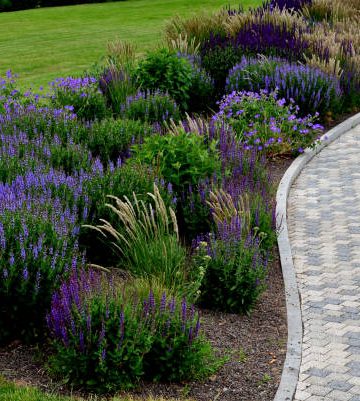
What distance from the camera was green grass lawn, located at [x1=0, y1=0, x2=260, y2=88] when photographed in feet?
62.7

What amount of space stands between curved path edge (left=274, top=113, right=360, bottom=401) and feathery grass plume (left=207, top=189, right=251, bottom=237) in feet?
1.80

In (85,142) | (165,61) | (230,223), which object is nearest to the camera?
(230,223)

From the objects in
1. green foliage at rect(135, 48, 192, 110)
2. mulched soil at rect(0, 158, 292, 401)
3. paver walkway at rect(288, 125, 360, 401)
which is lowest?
paver walkway at rect(288, 125, 360, 401)

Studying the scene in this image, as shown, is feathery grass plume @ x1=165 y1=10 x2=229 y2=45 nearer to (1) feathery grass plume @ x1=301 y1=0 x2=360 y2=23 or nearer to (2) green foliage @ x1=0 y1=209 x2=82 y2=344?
(1) feathery grass plume @ x1=301 y1=0 x2=360 y2=23

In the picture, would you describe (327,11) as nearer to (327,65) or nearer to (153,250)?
(327,65)

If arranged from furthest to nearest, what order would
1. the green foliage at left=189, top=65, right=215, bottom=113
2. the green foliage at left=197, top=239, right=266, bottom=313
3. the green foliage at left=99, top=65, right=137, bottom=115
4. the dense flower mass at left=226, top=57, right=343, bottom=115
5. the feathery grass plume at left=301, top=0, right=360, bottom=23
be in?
the feathery grass plume at left=301, top=0, right=360, bottom=23
the green foliage at left=189, top=65, right=215, bottom=113
the dense flower mass at left=226, top=57, right=343, bottom=115
the green foliage at left=99, top=65, right=137, bottom=115
the green foliage at left=197, top=239, right=266, bottom=313

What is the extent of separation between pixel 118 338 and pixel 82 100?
6.38m

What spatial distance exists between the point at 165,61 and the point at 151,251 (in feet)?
22.5

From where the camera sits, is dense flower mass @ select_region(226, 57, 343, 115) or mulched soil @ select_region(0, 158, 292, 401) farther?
dense flower mass @ select_region(226, 57, 343, 115)

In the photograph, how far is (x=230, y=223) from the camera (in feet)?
23.2

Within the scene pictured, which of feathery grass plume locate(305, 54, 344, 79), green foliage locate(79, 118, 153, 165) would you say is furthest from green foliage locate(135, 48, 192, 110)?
green foliage locate(79, 118, 153, 165)

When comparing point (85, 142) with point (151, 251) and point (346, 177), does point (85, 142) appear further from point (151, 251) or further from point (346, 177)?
point (346, 177)

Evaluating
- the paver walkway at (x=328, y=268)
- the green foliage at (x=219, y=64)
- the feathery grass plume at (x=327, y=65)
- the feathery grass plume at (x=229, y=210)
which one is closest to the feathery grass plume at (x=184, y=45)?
the green foliage at (x=219, y=64)

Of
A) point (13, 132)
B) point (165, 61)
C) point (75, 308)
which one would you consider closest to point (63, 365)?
point (75, 308)
